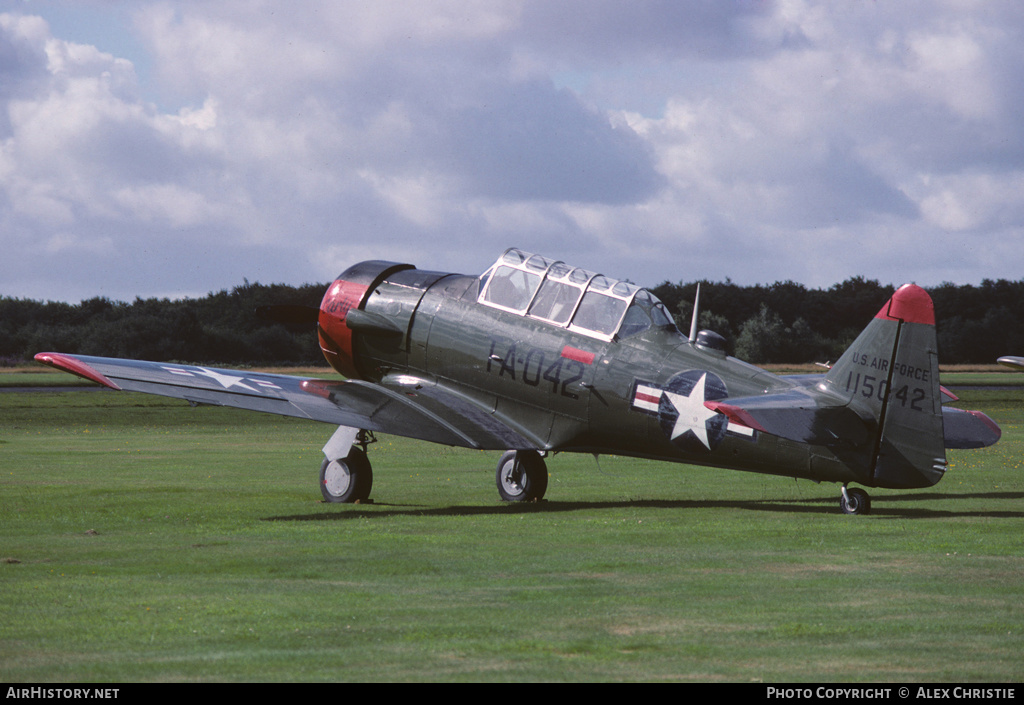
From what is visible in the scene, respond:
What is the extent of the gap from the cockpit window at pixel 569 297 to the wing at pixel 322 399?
5.24 ft

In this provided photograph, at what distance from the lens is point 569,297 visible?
16391mm

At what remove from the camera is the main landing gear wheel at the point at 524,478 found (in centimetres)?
1709

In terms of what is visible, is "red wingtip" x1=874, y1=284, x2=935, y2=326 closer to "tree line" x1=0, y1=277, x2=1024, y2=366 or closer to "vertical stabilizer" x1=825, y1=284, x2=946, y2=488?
"vertical stabilizer" x1=825, y1=284, x2=946, y2=488

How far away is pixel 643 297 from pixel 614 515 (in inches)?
116

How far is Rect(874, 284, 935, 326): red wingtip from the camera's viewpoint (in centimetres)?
1370

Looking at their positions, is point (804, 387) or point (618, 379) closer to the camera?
point (804, 387)

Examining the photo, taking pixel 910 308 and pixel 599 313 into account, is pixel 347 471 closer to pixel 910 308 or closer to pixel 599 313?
pixel 599 313

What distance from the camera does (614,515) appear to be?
14984 millimetres

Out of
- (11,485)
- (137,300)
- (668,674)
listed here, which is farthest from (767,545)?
(137,300)

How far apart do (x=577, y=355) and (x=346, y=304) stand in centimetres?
437

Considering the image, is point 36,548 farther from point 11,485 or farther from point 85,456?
point 85,456

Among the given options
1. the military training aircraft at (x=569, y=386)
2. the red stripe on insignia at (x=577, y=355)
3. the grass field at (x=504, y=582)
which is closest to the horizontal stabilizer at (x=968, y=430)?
the military training aircraft at (x=569, y=386)

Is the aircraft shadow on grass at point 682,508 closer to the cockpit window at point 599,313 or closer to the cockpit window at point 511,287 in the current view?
the cockpit window at point 599,313

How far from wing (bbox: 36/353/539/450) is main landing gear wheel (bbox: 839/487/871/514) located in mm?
4111
